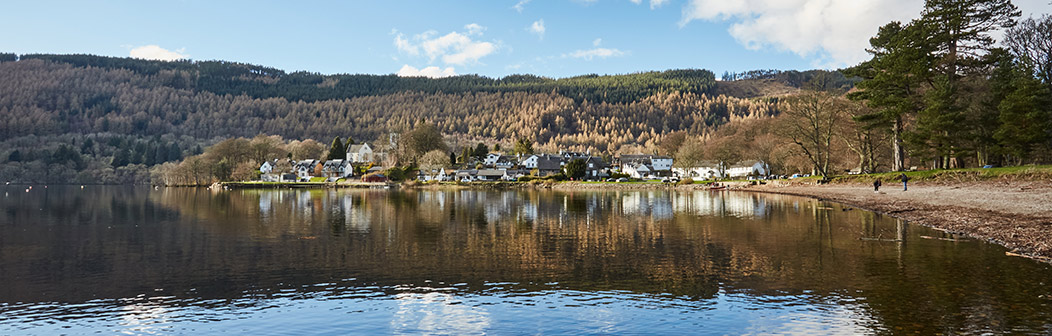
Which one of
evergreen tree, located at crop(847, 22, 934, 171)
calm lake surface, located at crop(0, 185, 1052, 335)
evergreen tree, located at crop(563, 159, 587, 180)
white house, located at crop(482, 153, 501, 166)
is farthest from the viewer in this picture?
white house, located at crop(482, 153, 501, 166)

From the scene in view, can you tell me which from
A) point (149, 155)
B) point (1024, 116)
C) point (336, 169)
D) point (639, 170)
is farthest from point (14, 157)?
point (1024, 116)

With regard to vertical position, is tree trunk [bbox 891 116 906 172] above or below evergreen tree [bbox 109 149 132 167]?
below

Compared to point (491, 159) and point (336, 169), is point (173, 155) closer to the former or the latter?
point (336, 169)

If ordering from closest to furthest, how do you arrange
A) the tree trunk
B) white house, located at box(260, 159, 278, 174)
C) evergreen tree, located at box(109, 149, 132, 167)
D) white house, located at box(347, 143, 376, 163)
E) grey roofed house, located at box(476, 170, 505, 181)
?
the tree trunk, grey roofed house, located at box(476, 170, 505, 181), white house, located at box(260, 159, 278, 174), white house, located at box(347, 143, 376, 163), evergreen tree, located at box(109, 149, 132, 167)

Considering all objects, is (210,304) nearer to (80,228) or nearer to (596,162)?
(80,228)

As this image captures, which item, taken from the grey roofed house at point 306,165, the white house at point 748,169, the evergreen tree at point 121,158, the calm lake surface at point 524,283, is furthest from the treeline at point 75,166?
the calm lake surface at point 524,283

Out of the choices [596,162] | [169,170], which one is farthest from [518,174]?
[169,170]

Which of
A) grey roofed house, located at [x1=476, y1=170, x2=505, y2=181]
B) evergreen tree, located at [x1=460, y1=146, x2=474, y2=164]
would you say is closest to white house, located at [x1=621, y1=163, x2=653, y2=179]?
grey roofed house, located at [x1=476, y1=170, x2=505, y2=181]

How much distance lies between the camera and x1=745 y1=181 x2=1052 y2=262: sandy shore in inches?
881

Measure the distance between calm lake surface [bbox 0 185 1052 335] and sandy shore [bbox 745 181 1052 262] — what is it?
1293mm

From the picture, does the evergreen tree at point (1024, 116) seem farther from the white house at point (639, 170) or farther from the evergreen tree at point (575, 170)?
the white house at point (639, 170)

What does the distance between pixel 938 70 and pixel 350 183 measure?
347 ft

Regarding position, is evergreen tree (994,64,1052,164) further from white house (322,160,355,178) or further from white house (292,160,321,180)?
white house (292,160,321,180)

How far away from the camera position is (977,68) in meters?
50.6
